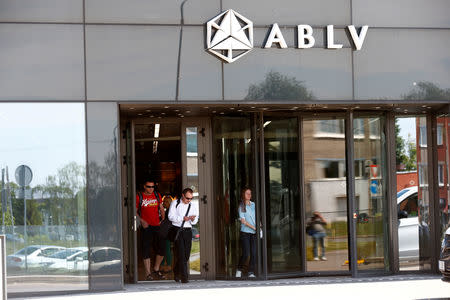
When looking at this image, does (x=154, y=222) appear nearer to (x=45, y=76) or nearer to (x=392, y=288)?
(x=45, y=76)

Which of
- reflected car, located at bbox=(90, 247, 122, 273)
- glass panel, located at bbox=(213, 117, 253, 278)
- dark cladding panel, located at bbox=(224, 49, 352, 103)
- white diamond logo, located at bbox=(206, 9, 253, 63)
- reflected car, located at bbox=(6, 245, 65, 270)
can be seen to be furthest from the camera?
glass panel, located at bbox=(213, 117, 253, 278)

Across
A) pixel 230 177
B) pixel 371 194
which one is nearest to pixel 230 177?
pixel 230 177

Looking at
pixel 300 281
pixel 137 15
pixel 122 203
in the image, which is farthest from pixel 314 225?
pixel 137 15

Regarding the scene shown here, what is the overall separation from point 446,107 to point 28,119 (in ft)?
23.3

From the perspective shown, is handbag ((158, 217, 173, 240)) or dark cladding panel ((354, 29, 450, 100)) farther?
handbag ((158, 217, 173, 240))

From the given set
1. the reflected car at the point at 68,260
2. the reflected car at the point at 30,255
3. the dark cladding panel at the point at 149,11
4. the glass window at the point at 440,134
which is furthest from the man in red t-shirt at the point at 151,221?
the glass window at the point at 440,134

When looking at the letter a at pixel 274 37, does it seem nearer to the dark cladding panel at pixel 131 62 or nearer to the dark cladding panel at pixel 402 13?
the dark cladding panel at pixel 402 13

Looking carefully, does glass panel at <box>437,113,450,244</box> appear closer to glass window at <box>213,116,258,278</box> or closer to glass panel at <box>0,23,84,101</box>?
glass window at <box>213,116,258,278</box>

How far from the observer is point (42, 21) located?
1348 cm

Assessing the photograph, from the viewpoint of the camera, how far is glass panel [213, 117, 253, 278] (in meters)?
15.0

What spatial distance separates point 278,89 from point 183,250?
10.6 feet

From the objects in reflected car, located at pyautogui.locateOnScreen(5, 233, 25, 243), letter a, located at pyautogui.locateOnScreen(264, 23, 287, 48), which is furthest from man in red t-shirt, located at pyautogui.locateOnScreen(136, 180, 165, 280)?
letter a, located at pyautogui.locateOnScreen(264, 23, 287, 48)

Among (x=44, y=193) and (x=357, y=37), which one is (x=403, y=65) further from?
(x=44, y=193)

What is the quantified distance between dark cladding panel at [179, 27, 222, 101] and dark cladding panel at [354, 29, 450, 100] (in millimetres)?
2461
